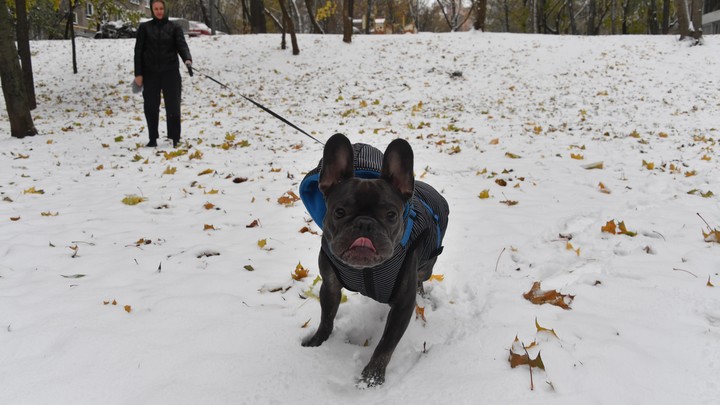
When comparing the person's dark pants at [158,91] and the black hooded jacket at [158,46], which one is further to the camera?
the person's dark pants at [158,91]

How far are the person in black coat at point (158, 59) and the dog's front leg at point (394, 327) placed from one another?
265 inches

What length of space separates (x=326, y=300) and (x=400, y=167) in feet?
3.02

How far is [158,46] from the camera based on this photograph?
761 cm

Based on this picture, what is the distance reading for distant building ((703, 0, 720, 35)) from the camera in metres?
39.4

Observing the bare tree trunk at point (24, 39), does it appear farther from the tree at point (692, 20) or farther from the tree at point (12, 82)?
the tree at point (692, 20)

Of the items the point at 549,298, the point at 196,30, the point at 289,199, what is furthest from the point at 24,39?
the point at 549,298

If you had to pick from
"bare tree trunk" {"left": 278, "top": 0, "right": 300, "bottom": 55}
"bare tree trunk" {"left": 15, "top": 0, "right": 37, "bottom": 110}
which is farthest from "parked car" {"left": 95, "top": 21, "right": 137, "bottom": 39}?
"bare tree trunk" {"left": 15, "top": 0, "right": 37, "bottom": 110}

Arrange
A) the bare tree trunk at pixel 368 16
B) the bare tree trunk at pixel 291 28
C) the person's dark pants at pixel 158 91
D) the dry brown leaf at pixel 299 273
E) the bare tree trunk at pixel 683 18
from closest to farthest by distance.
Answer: the dry brown leaf at pixel 299 273 → the person's dark pants at pixel 158 91 → the bare tree trunk at pixel 683 18 → the bare tree trunk at pixel 291 28 → the bare tree trunk at pixel 368 16

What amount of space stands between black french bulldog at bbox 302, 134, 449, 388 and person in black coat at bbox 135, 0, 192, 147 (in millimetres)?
6284

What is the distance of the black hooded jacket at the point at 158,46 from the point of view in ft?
24.7

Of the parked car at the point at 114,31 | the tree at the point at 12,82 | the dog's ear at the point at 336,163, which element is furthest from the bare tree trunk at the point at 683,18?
the parked car at the point at 114,31

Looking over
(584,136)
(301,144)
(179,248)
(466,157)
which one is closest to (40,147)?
(301,144)

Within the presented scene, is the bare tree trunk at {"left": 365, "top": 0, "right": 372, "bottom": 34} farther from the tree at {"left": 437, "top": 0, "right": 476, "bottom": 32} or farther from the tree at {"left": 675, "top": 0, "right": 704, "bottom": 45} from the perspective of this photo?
the tree at {"left": 675, "top": 0, "right": 704, "bottom": 45}

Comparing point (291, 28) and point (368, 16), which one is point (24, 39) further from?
point (368, 16)
